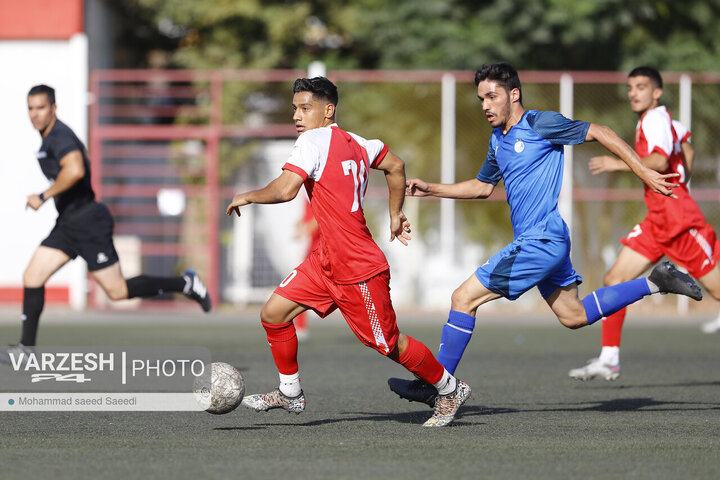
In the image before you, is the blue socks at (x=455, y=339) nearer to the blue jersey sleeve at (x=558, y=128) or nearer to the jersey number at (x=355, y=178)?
the jersey number at (x=355, y=178)

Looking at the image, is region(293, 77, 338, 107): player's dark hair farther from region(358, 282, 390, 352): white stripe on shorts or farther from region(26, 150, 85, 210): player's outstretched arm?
region(26, 150, 85, 210): player's outstretched arm

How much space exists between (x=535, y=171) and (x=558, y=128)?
30 cm

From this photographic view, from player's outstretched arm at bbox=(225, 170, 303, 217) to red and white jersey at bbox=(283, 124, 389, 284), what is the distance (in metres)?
0.19

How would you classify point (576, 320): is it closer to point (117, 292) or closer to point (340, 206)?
point (340, 206)

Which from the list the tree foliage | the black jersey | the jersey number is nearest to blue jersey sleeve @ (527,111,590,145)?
the jersey number

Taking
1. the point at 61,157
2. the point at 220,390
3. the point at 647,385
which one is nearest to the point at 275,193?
the point at 220,390

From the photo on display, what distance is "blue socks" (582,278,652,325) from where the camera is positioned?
7094 mm

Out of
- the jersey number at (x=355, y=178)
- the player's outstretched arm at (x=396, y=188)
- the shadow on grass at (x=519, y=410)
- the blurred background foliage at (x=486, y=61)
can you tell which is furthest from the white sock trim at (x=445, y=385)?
the blurred background foliage at (x=486, y=61)

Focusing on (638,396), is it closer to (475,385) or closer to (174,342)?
(475,385)

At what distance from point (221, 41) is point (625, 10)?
7.69 metres

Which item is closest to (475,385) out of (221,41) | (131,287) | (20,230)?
(131,287)

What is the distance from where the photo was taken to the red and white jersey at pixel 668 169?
28.6 feet

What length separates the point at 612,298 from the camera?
714 centimetres

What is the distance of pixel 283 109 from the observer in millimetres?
20562
